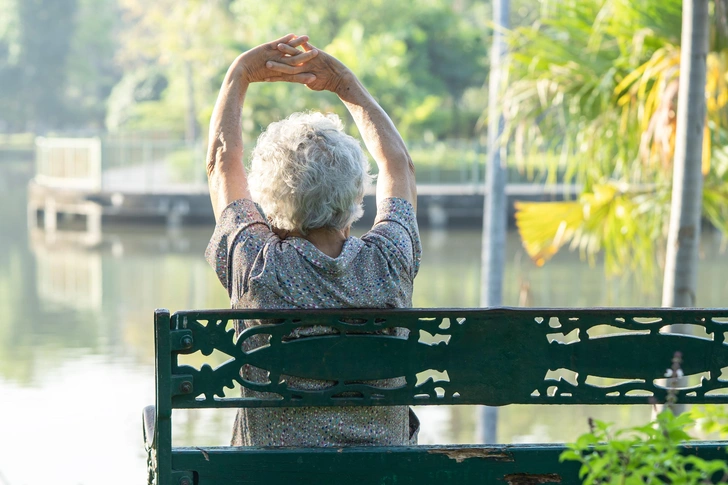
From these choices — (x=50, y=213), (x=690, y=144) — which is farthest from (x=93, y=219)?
(x=690, y=144)

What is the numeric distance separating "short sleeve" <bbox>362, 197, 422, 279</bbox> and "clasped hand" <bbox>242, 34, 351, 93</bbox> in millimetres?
404

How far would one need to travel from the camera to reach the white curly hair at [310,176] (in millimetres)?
2275

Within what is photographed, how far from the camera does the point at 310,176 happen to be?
7.46 ft

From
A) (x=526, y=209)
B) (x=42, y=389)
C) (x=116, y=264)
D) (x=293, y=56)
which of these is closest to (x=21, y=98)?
(x=116, y=264)

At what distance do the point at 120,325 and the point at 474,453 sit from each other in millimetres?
10217

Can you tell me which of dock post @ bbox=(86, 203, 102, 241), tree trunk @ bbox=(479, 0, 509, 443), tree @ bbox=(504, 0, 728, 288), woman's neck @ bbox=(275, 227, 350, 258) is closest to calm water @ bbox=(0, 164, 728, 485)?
tree trunk @ bbox=(479, 0, 509, 443)

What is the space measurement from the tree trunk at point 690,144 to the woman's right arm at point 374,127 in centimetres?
217

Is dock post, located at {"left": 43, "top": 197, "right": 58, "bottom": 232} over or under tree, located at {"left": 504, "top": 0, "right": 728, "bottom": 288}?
under

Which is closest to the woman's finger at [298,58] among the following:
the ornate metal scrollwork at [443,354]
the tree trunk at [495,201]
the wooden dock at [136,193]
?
the ornate metal scrollwork at [443,354]

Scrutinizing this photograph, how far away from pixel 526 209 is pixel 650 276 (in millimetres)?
799

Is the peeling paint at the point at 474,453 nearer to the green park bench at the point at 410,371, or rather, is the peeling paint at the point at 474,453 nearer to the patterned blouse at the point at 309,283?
the green park bench at the point at 410,371

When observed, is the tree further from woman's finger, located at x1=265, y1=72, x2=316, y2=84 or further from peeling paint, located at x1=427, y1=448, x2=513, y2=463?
peeling paint, located at x1=427, y1=448, x2=513, y2=463

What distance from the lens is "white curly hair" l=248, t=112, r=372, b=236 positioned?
7.47ft

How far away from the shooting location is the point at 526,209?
6.51 metres
